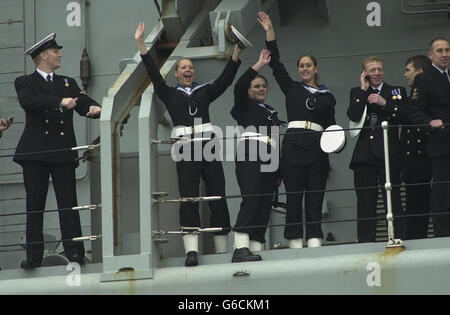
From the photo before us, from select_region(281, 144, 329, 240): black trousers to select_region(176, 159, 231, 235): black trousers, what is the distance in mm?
411

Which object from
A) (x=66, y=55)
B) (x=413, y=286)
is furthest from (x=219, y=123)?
(x=413, y=286)

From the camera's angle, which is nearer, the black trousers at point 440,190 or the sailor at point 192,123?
the black trousers at point 440,190

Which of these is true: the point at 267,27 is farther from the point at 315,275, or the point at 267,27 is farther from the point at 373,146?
the point at 315,275

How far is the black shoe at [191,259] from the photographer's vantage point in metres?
7.18

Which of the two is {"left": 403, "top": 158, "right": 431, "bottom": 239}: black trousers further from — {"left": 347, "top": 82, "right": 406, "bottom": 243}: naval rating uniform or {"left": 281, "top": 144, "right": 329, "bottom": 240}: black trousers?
{"left": 281, "top": 144, "right": 329, "bottom": 240}: black trousers

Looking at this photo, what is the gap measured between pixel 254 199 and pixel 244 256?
386 mm

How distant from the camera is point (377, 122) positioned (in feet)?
24.7

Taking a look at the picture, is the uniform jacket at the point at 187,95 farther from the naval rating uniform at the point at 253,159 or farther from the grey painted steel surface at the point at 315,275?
the grey painted steel surface at the point at 315,275

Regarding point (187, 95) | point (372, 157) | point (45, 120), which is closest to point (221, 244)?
point (187, 95)

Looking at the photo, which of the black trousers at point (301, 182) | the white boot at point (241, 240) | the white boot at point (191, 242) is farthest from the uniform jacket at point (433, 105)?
the white boot at point (191, 242)

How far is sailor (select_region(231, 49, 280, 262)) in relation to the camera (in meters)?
7.27

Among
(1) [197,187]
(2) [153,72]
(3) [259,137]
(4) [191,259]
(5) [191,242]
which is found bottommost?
(4) [191,259]

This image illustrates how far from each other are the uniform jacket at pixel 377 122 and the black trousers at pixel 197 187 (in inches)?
34.6

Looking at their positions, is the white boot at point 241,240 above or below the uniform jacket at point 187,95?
below
